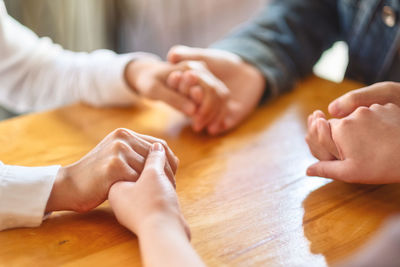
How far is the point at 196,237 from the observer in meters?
0.50

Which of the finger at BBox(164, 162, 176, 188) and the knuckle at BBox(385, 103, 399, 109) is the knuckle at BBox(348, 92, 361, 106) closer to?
the knuckle at BBox(385, 103, 399, 109)

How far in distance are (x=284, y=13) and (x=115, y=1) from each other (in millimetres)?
1332

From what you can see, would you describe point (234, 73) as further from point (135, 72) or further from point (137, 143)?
point (137, 143)

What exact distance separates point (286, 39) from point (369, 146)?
479 mm

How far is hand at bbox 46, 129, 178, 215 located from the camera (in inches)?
20.7

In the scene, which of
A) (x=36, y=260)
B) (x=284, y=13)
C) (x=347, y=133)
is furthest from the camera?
(x=284, y=13)

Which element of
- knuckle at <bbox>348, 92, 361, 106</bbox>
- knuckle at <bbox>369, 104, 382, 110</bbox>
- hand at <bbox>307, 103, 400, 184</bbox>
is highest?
knuckle at <bbox>369, 104, 382, 110</bbox>

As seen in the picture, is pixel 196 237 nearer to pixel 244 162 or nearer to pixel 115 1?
pixel 244 162

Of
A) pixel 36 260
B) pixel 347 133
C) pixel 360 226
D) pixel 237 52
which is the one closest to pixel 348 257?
pixel 360 226

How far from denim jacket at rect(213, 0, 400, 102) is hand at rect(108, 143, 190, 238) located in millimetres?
448

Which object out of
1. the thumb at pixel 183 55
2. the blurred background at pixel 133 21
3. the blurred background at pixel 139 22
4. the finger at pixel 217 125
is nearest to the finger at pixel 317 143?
the finger at pixel 217 125

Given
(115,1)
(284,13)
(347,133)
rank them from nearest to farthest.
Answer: (347,133) < (284,13) < (115,1)

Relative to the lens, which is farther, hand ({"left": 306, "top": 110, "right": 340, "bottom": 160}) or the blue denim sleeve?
the blue denim sleeve

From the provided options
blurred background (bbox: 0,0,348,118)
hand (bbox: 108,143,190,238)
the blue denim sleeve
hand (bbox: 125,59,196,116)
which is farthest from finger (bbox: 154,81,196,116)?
blurred background (bbox: 0,0,348,118)
